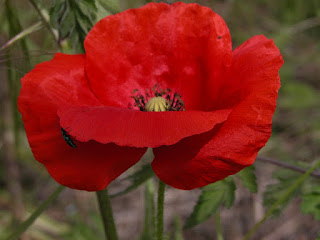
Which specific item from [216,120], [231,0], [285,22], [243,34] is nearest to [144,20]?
[216,120]

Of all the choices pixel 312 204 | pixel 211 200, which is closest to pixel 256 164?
pixel 312 204

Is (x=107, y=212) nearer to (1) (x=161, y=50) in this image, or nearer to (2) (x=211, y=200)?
(2) (x=211, y=200)

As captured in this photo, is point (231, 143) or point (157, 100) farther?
point (157, 100)

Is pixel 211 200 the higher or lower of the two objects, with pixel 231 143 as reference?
lower

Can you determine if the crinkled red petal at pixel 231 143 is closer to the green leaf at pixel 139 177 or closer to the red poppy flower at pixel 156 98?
the red poppy flower at pixel 156 98

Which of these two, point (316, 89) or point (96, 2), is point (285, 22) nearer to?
point (316, 89)

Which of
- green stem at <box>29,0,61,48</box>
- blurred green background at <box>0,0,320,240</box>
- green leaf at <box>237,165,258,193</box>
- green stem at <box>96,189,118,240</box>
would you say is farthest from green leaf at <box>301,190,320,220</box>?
green stem at <box>29,0,61,48</box>
